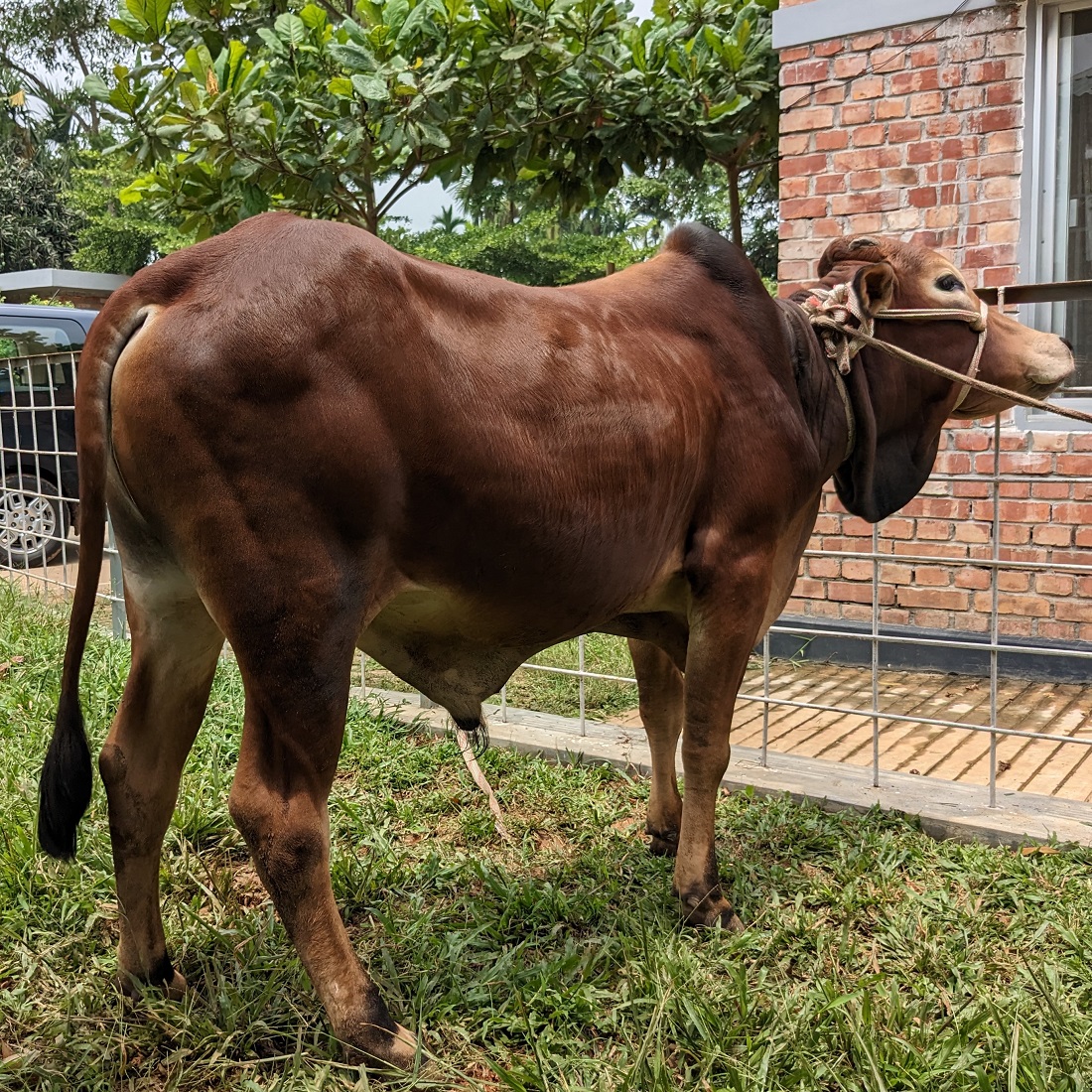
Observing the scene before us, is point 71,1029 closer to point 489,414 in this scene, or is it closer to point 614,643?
point 489,414

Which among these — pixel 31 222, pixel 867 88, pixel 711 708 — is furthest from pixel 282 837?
pixel 31 222

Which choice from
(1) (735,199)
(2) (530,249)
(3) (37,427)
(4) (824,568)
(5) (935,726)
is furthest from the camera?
(2) (530,249)

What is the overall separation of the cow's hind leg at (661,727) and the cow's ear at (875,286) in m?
1.17

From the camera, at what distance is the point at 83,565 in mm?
2275

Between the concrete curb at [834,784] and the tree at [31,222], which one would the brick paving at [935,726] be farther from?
the tree at [31,222]

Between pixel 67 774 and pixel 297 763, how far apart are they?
567mm

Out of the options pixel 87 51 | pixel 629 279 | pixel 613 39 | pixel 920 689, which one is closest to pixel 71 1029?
pixel 629 279

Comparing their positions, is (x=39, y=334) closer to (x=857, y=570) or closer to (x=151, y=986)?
(x=857, y=570)

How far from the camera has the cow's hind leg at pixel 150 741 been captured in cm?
230

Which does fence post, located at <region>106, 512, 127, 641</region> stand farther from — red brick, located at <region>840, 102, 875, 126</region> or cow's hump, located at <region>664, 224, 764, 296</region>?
red brick, located at <region>840, 102, 875, 126</region>

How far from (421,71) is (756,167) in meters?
3.40

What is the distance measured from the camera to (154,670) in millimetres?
2338

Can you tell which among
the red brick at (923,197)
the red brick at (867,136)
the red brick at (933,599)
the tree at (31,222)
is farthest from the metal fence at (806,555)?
the tree at (31,222)

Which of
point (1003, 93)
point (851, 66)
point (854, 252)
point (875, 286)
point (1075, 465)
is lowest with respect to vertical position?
point (1075, 465)
